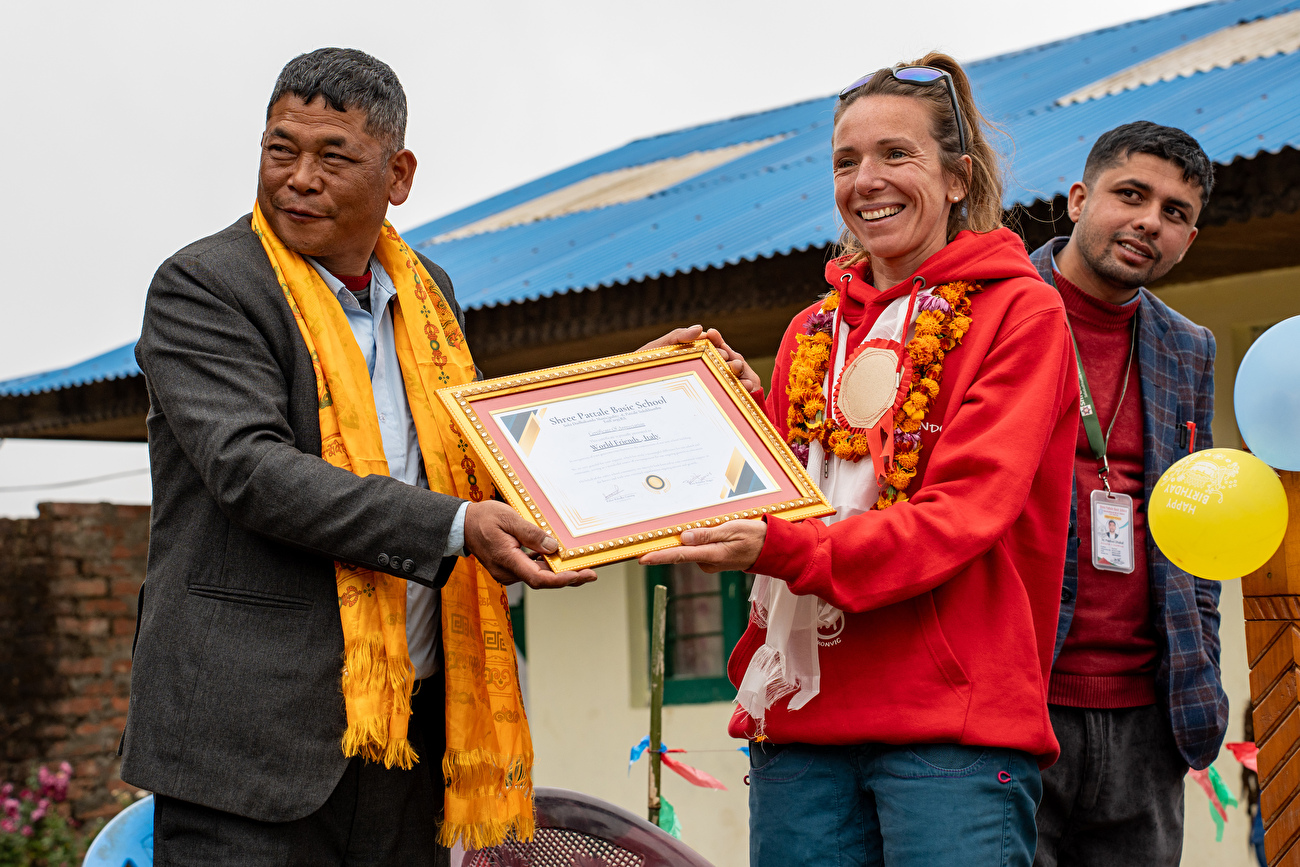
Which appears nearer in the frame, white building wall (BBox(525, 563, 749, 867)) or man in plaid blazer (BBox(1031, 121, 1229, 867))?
man in plaid blazer (BBox(1031, 121, 1229, 867))

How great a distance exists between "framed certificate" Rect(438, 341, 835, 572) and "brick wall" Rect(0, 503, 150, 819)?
7.13 meters

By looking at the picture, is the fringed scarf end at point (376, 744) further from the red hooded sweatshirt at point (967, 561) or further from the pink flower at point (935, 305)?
the pink flower at point (935, 305)

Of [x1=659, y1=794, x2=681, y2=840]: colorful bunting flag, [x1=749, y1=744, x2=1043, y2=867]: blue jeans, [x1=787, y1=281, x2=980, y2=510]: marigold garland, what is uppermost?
[x1=787, y1=281, x2=980, y2=510]: marigold garland

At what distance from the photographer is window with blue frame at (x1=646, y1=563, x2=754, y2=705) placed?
6762mm

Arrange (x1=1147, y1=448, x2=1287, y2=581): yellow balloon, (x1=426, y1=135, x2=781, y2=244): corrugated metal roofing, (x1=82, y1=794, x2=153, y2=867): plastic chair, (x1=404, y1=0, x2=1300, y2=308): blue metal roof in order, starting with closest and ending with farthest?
(x1=1147, y1=448, x2=1287, y2=581): yellow balloon, (x1=82, y1=794, x2=153, y2=867): plastic chair, (x1=404, y1=0, x2=1300, y2=308): blue metal roof, (x1=426, y1=135, x2=781, y2=244): corrugated metal roofing

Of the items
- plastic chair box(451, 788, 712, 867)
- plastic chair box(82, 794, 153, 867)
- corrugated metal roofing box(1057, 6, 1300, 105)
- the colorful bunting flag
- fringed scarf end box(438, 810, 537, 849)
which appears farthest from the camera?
corrugated metal roofing box(1057, 6, 1300, 105)

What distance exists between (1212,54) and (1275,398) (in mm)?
3991

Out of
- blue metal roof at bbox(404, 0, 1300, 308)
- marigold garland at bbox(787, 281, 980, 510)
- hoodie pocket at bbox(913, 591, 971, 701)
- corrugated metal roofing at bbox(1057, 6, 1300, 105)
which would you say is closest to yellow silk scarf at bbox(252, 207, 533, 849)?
marigold garland at bbox(787, 281, 980, 510)

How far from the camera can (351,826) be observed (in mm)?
2244

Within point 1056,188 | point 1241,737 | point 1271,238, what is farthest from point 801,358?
point 1241,737

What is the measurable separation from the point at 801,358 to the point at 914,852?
93cm

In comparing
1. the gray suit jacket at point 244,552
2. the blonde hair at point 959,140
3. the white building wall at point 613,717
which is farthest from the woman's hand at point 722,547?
the white building wall at point 613,717
